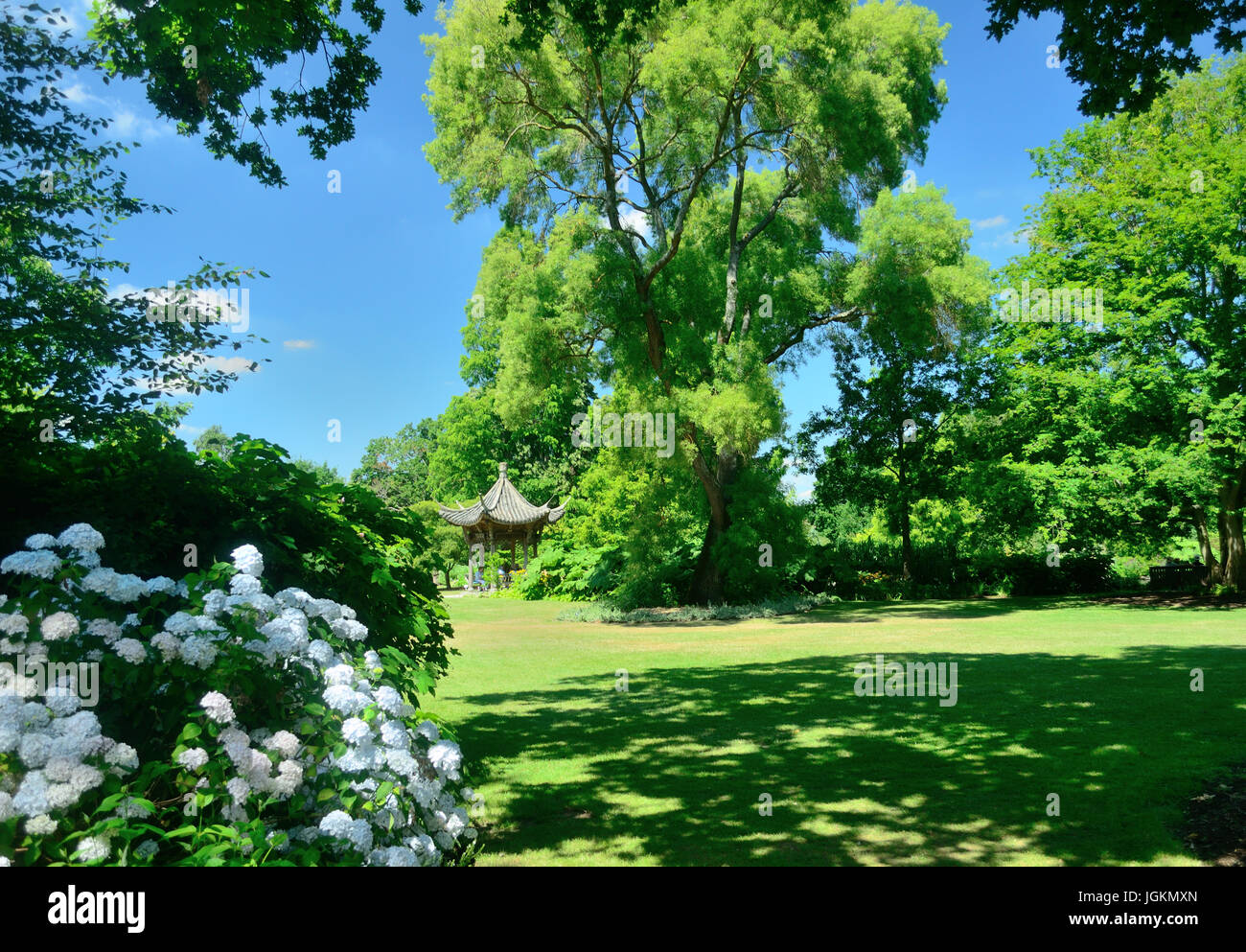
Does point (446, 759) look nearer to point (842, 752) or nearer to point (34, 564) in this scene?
point (34, 564)

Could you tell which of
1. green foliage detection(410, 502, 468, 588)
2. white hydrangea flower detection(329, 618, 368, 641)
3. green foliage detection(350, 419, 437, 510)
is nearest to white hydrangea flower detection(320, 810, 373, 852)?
white hydrangea flower detection(329, 618, 368, 641)

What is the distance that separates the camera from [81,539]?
333 centimetres

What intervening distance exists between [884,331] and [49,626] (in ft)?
77.6

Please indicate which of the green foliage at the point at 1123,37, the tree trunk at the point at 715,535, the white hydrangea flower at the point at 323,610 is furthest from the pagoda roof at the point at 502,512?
the white hydrangea flower at the point at 323,610

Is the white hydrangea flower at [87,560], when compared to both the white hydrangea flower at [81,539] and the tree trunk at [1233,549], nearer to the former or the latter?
the white hydrangea flower at [81,539]

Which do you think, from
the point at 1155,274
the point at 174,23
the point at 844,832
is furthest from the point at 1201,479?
the point at 174,23

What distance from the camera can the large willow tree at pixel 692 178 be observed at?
20.2 metres

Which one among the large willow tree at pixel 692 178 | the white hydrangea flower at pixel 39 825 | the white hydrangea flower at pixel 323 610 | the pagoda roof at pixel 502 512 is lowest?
the white hydrangea flower at pixel 39 825

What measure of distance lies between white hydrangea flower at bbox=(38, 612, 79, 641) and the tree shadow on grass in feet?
8.30

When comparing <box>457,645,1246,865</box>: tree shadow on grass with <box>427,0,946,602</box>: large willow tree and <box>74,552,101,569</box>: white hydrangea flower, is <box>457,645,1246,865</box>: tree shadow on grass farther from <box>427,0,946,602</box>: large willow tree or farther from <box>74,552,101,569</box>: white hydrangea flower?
<box>427,0,946,602</box>: large willow tree

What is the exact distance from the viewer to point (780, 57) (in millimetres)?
20438

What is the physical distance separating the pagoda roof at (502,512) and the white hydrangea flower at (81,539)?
33964mm

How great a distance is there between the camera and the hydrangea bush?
266cm

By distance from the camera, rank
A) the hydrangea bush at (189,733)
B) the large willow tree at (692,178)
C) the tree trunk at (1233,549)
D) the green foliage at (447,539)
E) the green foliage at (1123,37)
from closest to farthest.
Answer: the hydrangea bush at (189,733), the green foliage at (1123,37), the large willow tree at (692,178), the tree trunk at (1233,549), the green foliage at (447,539)
